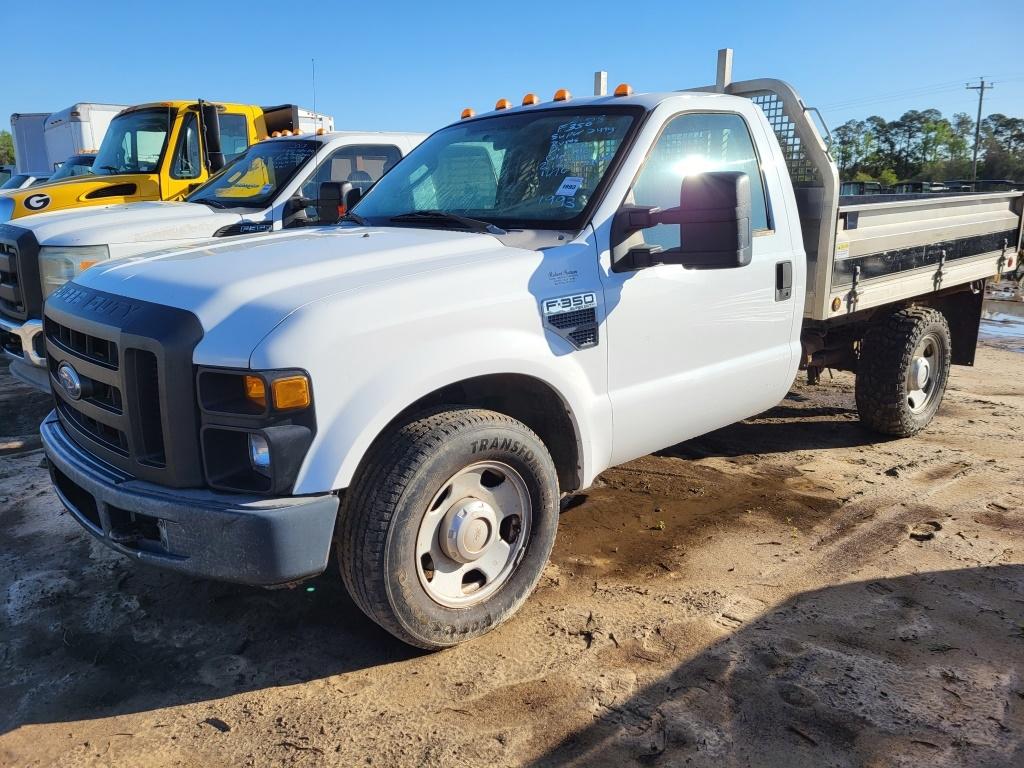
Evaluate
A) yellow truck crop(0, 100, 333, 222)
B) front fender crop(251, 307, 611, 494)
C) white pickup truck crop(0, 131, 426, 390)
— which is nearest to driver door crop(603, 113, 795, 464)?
front fender crop(251, 307, 611, 494)

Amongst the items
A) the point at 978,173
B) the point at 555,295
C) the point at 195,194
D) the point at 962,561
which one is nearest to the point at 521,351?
the point at 555,295

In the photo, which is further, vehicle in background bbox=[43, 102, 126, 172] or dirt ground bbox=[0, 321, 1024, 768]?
vehicle in background bbox=[43, 102, 126, 172]

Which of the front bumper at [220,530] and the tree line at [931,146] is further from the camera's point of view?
the tree line at [931,146]

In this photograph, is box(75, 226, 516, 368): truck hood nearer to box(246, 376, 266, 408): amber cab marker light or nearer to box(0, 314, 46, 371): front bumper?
box(246, 376, 266, 408): amber cab marker light

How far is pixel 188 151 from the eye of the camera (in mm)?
8422

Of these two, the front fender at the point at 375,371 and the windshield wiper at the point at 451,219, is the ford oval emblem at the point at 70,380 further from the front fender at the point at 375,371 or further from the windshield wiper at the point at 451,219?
the windshield wiper at the point at 451,219

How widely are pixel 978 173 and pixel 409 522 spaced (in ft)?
221

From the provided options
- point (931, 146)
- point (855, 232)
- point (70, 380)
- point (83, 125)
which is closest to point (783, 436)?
point (855, 232)

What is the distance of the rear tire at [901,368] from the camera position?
17.7 feet

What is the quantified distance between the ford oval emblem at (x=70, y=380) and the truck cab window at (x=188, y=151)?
585 cm

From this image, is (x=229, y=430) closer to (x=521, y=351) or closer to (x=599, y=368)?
(x=521, y=351)

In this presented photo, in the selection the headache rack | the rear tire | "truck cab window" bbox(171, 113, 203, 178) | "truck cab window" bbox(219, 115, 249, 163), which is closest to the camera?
the headache rack

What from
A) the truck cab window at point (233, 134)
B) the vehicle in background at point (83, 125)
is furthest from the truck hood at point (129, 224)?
the vehicle in background at point (83, 125)

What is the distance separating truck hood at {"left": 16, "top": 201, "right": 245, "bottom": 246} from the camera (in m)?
5.83
